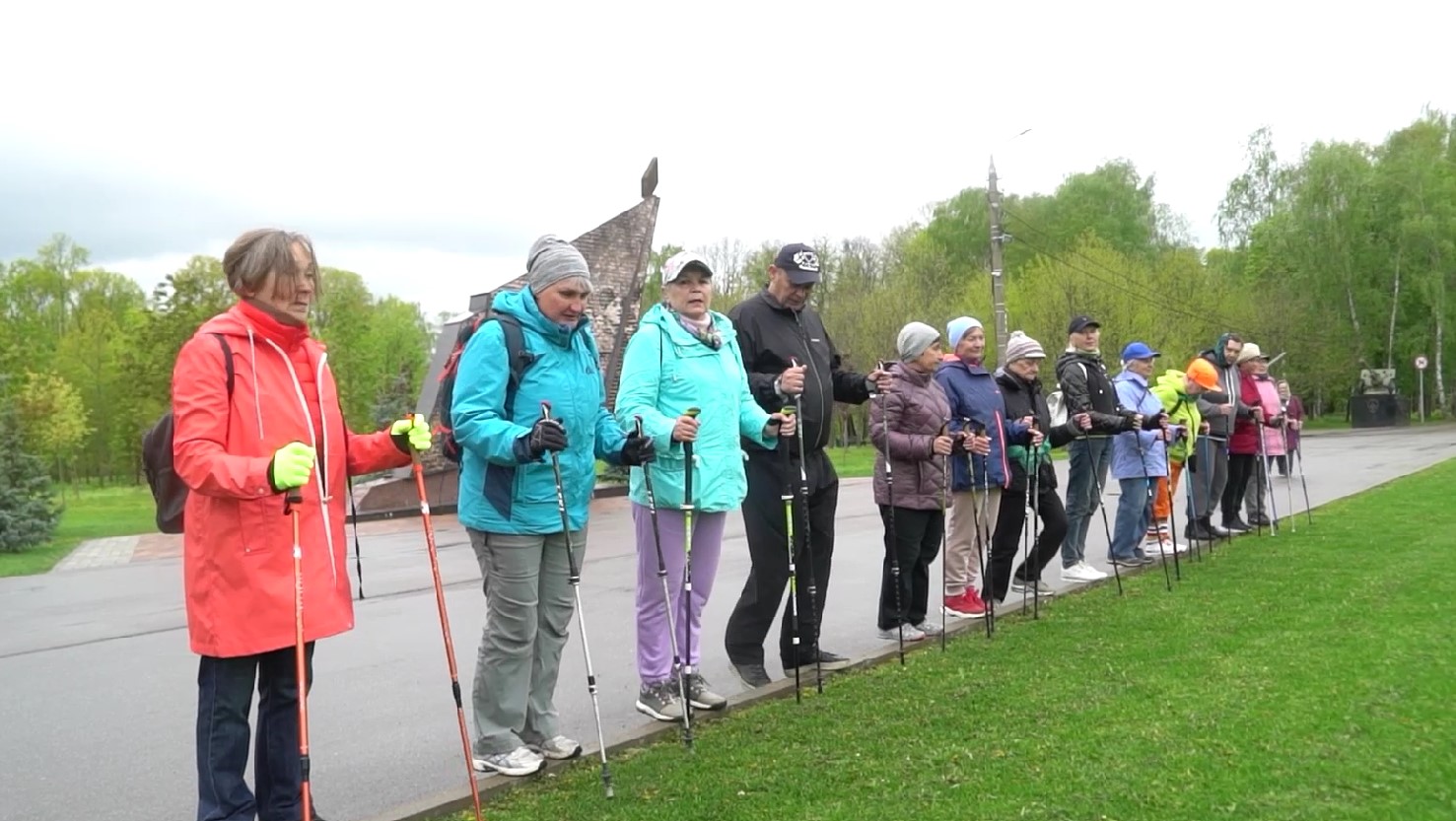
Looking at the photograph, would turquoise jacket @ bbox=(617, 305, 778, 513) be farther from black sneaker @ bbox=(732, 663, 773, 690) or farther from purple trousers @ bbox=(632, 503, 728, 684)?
black sneaker @ bbox=(732, 663, 773, 690)

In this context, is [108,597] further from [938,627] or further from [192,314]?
[192,314]

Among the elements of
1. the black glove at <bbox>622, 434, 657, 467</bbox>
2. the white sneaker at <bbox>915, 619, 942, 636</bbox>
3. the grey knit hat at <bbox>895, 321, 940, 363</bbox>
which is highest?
the grey knit hat at <bbox>895, 321, 940, 363</bbox>

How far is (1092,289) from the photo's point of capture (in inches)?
1709

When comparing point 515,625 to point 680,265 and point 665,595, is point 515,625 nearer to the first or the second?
point 665,595

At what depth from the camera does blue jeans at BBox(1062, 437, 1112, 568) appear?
9.67 metres

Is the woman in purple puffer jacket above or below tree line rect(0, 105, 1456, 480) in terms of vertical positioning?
below

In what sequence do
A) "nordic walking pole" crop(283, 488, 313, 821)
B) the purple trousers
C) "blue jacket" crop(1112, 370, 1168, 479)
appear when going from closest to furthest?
"nordic walking pole" crop(283, 488, 313, 821), the purple trousers, "blue jacket" crop(1112, 370, 1168, 479)

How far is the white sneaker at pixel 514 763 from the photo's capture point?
467 cm

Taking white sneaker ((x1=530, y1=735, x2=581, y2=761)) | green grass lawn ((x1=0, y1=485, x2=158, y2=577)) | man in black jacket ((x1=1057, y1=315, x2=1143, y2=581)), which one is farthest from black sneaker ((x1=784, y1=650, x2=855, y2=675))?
green grass lawn ((x1=0, y1=485, x2=158, y2=577))

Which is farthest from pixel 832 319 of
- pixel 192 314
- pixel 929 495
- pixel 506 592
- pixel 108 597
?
pixel 506 592

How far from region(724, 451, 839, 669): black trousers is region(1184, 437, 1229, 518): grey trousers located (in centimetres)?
639

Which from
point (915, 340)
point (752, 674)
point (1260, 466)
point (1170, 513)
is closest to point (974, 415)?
point (915, 340)

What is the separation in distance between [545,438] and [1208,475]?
9172 mm

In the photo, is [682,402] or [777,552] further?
[777,552]
